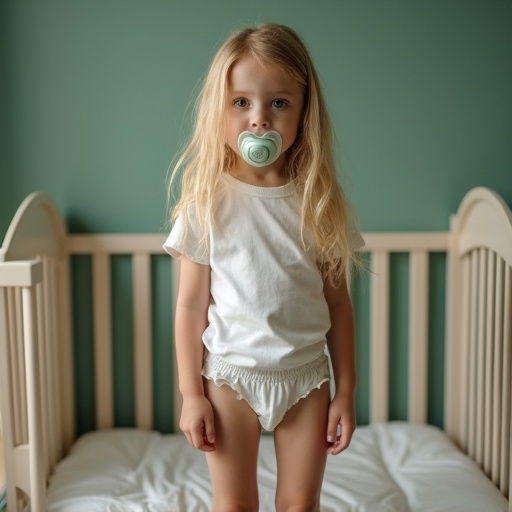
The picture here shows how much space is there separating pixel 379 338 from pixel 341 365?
705 mm

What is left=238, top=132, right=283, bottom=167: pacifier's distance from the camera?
93 cm

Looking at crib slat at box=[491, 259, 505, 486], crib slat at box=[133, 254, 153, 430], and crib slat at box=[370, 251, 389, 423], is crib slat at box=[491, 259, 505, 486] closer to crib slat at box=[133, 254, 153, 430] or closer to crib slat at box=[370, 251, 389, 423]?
crib slat at box=[370, 251, 389, 423]

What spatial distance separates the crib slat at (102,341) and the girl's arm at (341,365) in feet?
2.59

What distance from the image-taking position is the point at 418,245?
171cm

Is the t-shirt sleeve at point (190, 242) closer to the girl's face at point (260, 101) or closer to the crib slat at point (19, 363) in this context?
the girl's face at point (260, 101)

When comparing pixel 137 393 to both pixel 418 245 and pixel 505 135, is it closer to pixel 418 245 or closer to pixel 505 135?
pixel 418 245

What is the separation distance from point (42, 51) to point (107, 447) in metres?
0.91

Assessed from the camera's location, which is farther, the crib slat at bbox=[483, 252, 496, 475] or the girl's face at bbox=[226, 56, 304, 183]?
the crib slat at bbox=[483, 252, 496, 475]

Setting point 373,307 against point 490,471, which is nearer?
point 490,471

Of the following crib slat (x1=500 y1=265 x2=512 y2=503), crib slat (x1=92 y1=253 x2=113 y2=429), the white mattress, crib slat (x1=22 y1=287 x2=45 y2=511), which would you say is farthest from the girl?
crib slat (x1=92 y1=253 x2=113 y2=429)

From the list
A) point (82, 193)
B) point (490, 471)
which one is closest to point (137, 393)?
point (82, 193)

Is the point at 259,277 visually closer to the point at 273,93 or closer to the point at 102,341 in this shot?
the point at 273,93

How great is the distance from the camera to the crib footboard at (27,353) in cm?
117

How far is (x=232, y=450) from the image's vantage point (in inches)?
38.8
